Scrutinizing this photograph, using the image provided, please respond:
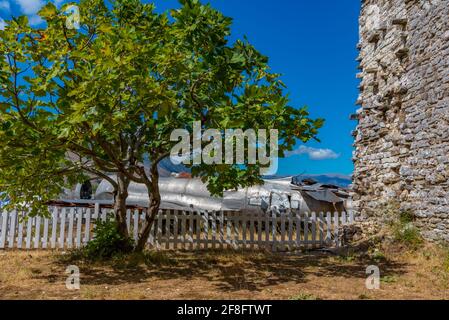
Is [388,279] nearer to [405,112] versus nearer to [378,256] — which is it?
[378,256]

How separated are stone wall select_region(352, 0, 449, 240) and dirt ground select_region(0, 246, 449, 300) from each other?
1492mm

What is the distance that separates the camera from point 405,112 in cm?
1010

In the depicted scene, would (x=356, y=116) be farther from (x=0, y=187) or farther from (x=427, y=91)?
(x=0, y=187)

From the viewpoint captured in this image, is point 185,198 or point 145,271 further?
point 185,198

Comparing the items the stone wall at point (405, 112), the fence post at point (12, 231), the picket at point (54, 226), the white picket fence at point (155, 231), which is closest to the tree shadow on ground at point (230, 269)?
the white picket fence at point (155, 231)

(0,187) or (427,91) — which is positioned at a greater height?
(427,91)

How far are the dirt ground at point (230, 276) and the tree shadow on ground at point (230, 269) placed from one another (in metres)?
0.02

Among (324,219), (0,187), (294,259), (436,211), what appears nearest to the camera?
(0,187)

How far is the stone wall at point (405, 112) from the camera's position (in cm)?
Answer: 887

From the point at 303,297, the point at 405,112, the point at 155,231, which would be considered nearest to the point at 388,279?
the point at 303,297

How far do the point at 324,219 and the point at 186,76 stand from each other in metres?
7.50

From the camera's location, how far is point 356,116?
12.2 meters

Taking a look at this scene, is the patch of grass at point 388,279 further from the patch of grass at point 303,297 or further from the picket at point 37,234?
the picket at point 37,234
